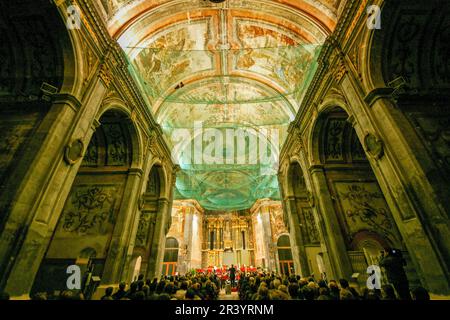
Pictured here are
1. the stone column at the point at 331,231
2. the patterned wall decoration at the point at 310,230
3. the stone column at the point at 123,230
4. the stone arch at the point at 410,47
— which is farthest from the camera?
the patterned wall decoration at the point at 310,230

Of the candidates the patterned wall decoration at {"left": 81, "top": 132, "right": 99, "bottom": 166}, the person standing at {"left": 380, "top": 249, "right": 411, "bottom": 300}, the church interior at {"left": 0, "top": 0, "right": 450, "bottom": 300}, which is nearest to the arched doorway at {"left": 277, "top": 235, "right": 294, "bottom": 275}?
the church interior at {"left": 0, "top": 0, "right": 450, "bottom": 300}

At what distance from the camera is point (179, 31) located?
352 inches

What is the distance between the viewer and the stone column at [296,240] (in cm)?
955

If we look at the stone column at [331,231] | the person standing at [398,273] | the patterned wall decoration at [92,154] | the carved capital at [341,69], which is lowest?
the person standing at [398,273]

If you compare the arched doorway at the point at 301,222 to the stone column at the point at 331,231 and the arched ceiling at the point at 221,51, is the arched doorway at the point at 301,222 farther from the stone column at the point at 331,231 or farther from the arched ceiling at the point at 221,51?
the arched ceiling at the point at 221,51

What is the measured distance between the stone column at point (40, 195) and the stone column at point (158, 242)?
648 centimetres

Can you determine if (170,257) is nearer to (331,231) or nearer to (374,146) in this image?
(331,231)

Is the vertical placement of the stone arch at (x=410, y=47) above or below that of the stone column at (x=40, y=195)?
above

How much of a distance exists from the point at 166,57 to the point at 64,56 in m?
5.15

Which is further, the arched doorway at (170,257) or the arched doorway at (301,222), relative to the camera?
the arched doorway at (170,257)

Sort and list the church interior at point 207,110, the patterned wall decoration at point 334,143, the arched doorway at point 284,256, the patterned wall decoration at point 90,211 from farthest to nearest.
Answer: the arched doorway at point 284,256 < the patterned wall decoration at point 334,143 < the patterned wall decoration at point 90,211 < the church interior at point 207,110

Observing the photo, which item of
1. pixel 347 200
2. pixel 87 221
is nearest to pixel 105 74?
pixel 87 221

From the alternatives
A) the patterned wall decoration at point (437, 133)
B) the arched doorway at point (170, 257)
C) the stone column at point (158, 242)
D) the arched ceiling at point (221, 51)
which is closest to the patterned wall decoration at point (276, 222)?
the arched ceiling at point (221, 51)

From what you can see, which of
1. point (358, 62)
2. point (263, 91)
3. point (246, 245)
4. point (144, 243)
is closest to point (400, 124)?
point (358, 62)
